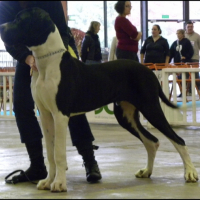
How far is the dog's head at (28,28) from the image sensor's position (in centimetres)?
307

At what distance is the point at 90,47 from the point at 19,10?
672cm

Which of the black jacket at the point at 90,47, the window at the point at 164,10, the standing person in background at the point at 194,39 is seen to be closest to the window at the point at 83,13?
the window at the point at 164,10

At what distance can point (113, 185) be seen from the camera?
3.46 metres

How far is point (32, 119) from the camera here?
367cm

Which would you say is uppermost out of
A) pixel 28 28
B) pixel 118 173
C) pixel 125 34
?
pixel 28 28

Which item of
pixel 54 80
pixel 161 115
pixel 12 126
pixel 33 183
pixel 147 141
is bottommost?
pixel 12 126

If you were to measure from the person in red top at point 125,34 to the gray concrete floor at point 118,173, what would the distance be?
1.62 metres

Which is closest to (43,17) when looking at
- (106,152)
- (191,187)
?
(191,187)

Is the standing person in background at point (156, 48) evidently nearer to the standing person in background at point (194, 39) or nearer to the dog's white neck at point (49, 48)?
the standing person in background at point (194, 39)

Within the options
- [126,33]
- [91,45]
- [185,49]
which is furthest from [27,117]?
[185,49]

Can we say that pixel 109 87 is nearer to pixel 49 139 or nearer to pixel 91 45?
pixel 49 139

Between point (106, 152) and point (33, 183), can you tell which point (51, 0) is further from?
point (106, 152)

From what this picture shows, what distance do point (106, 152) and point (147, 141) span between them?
51.6 inches

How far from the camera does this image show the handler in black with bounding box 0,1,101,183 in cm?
344
